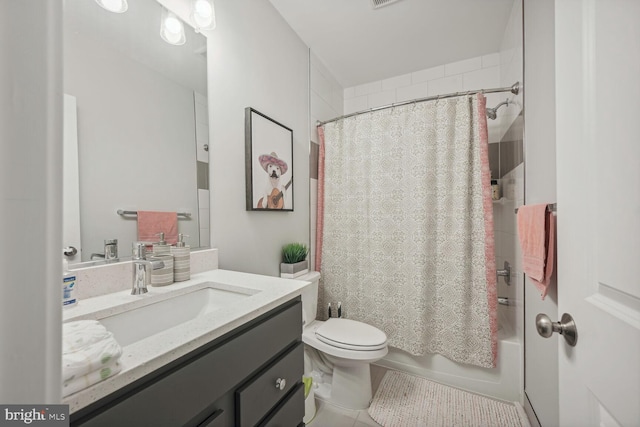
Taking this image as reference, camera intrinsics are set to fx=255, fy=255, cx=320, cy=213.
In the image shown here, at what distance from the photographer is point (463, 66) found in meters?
2.11

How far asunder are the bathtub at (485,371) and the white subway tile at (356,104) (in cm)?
212

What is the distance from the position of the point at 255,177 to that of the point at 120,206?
0.67 metres

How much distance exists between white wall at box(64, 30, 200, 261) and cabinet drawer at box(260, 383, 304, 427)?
0.73 m

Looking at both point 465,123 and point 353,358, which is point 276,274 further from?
point 465,123

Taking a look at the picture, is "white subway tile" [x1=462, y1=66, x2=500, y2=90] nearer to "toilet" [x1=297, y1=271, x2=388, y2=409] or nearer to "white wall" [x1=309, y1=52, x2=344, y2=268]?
"white wall" [x1=309, y1=52, x2=344, y2=268]

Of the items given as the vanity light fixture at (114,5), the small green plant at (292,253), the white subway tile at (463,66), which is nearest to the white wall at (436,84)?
the white subway tile at (463,66)

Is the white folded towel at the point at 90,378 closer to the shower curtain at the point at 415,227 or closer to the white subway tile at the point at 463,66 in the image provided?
the shower curtain at the point at 415,227

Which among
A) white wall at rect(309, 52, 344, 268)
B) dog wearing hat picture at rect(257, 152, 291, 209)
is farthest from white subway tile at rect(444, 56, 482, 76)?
dog wearing hat picture at rect(257, 152, 291, 209)

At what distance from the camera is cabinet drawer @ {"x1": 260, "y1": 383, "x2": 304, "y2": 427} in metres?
0.76

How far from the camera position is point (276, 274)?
165cm

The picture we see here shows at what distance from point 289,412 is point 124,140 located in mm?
1086

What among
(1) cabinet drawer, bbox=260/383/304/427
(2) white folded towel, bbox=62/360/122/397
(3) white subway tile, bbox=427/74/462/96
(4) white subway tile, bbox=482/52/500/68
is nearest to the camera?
(2) white folded towel, bbox=62/360/122/397

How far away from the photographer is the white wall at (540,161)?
38.5 inches

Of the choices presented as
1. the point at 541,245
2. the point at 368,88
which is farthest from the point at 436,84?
the point at 541,245
